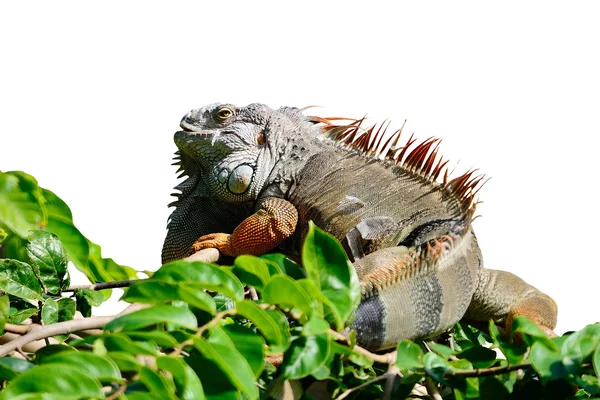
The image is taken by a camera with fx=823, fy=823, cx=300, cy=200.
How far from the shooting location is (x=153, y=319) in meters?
1.19

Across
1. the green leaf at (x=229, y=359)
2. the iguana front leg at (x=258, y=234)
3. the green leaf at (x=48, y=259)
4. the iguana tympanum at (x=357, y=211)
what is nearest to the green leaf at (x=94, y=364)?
the green leaf at (x=229, y=359)

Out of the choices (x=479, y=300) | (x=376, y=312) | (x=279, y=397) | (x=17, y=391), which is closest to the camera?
(x=17, y=391)

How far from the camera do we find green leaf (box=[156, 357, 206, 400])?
1192 millimetres

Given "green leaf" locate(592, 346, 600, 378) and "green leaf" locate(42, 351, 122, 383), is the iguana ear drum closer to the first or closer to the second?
"green leaf" locate(592, 346, 600, 378)

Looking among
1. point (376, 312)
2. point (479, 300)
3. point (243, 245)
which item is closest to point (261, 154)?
point (243, 245)

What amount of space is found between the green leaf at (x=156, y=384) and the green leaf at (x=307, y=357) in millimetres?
241

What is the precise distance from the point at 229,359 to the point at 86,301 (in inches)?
26.4

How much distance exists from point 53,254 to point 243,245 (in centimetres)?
121

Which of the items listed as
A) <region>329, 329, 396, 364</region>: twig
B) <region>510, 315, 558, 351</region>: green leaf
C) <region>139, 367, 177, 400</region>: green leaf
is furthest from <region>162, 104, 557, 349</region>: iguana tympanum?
<region>139, 367, 177, 400</region>: green leaf

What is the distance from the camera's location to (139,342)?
1251 mm

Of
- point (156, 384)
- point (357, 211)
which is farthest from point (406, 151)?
point (156, 384)

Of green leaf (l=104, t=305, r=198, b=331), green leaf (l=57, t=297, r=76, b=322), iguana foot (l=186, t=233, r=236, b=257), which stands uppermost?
green leaf (l=104, t=305, r=198, b=331)

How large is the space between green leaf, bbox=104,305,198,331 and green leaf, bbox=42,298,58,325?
0.39m

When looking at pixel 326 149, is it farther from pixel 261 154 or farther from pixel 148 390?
pixel 148 390
